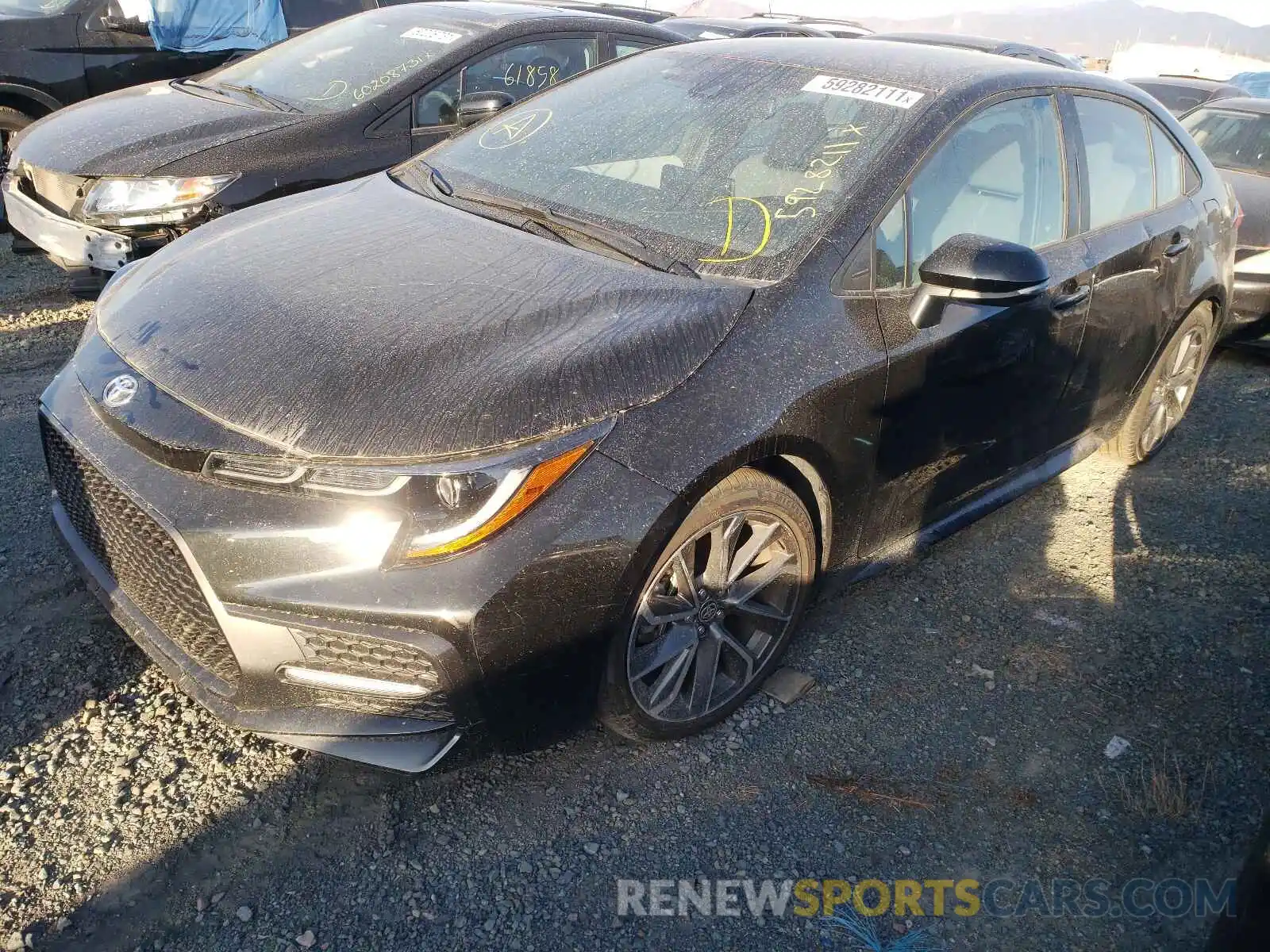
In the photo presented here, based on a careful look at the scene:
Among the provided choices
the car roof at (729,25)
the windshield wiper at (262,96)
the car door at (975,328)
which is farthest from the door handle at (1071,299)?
the car roof at (729,25)

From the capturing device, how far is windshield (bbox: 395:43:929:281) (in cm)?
256

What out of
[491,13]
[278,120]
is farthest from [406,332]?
[491,13]

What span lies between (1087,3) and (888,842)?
87.7m

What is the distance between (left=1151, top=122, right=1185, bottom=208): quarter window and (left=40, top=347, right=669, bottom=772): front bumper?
281cm

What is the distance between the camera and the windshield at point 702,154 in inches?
101

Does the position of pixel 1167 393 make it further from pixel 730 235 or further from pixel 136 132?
pixel 136 132

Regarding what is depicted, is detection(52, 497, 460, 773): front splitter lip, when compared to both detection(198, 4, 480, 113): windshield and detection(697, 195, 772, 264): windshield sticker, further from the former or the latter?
detection(198, 4, 480, 113): windshield

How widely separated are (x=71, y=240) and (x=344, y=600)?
337 cm

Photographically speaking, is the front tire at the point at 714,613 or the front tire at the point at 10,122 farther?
the front tire at the point at 10,122

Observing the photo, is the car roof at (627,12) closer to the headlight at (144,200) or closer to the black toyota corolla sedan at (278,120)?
the black toyota corolla sedan at (278,120)

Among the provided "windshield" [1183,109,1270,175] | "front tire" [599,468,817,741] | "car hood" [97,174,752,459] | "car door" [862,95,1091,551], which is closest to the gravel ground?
"front tire" [599,468,817,741]

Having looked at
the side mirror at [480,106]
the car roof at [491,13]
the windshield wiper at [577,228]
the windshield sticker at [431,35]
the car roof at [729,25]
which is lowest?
the windshield wiper at [577,228]

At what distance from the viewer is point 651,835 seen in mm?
2256

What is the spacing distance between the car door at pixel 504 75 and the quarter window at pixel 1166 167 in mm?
2682
